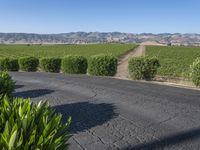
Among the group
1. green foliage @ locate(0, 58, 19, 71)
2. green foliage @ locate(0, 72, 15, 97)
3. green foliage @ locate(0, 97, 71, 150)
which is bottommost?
green foliage @ locate(0, 58, 19, 71)

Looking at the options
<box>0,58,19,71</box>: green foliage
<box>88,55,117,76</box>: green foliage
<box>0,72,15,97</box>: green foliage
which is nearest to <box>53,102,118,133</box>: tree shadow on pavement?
<box>0,72,15,97</box>: green foliage

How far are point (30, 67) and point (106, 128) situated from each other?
21.6 meters

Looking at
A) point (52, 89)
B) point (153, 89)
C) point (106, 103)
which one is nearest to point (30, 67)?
point (52, 89)

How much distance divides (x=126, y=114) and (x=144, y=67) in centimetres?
1078

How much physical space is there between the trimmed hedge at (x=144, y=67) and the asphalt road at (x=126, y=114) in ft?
15.1

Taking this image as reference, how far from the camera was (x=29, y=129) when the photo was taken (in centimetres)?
398

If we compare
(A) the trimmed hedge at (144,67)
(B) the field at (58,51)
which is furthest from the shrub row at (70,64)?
(B) the field at (58,51)

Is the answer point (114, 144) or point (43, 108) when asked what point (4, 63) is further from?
point (43, 108)

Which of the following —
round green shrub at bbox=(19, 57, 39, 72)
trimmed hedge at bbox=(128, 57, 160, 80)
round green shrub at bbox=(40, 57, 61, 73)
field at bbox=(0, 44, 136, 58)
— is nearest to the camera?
trimmed hedge at bbox=(128, 57, 160, 80)

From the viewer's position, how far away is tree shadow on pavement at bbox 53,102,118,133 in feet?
28.9

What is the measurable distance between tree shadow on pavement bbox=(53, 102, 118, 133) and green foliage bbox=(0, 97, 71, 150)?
3997mm

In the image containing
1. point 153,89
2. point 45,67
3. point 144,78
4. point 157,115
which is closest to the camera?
point 157,115

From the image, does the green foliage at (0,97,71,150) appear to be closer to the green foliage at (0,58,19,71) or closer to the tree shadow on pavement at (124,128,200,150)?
the tree shadow on pavement at (124,128,200,150)

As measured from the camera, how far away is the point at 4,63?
29.4m
